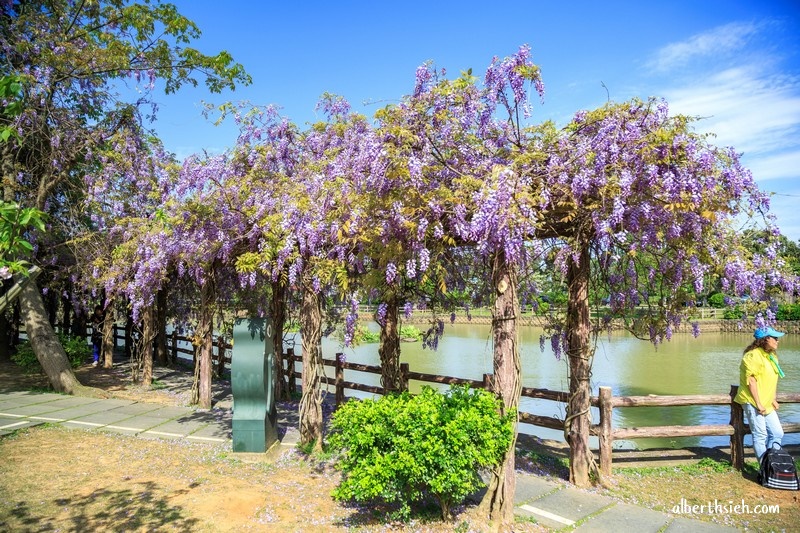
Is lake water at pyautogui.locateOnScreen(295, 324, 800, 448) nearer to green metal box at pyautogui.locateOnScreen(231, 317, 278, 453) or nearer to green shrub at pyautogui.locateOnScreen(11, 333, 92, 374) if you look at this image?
green metal box at pyautogui.locateOnScreen(231, 317, 278, 453)

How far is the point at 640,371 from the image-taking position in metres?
15.5

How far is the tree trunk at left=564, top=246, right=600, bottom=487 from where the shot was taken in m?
5.38

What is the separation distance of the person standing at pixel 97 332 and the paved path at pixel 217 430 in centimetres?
372

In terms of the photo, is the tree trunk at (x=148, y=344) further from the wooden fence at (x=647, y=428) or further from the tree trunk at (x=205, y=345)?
the wooden fence at (x=647, y=428)

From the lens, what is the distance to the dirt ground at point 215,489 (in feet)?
13.8

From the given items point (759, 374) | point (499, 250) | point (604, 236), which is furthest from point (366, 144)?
point (759, 374)

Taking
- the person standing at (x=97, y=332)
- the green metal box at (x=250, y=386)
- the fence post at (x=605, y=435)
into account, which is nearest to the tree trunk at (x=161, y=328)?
the person standing at (x=97, y=332)

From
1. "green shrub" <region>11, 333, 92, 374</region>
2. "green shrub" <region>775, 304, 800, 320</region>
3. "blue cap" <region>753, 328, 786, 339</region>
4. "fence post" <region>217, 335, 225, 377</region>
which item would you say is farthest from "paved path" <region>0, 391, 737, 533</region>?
"green shrub" <region>775, 304, 800, 320</region>

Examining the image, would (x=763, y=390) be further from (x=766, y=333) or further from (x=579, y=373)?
(x=579, y=373)

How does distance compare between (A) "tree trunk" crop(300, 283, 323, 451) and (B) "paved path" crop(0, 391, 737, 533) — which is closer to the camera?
(B) "paved path" crop(0, 391, 737, 533)

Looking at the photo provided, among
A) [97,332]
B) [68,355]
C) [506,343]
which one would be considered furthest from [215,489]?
[68,355]

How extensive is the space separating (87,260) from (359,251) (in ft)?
26.9

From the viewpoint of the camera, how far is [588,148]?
4574 millimetres

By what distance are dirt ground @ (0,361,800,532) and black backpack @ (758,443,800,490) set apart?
113mm
